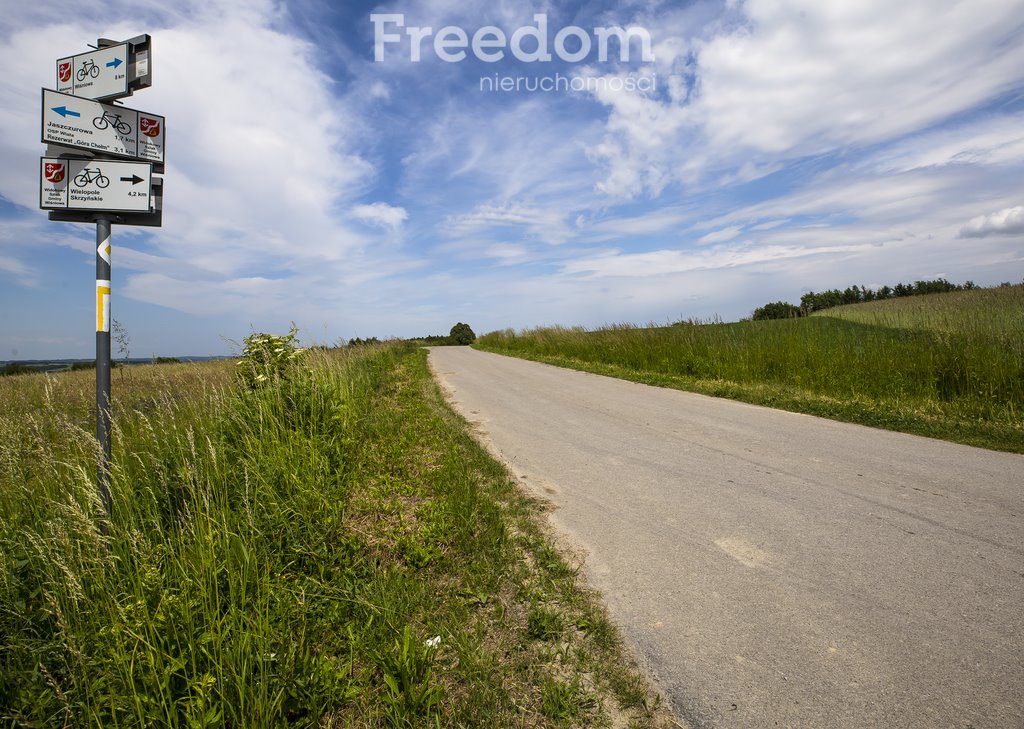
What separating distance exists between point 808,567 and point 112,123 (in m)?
5.11

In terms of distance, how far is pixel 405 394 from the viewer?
884 centimetres

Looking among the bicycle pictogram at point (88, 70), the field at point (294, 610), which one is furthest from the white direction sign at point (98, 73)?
the field at point (294, 610)

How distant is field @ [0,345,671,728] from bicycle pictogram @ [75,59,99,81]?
2205mm

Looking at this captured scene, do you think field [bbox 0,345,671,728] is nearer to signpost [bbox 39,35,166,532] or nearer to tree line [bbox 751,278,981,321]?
signpost [bbox 39,35,166,532]

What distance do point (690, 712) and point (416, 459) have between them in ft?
11.5

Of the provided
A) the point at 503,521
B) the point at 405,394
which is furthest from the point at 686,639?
the point at 405,394

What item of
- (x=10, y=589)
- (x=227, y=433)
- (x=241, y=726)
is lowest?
(x=241, y=726)

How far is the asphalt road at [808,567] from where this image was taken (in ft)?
6.38

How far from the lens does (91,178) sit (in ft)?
9.44

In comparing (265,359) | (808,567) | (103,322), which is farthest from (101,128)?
(808,567)

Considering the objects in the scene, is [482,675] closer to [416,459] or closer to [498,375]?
[416,459]

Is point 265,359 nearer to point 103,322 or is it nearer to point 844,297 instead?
point 103,322

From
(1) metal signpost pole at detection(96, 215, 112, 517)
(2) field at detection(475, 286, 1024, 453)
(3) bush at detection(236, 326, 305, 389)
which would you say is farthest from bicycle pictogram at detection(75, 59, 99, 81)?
(2) field at detection(475, 286, 1024, 453)

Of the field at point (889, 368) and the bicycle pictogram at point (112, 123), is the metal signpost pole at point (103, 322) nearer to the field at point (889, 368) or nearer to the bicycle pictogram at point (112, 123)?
the bicycle pictogram at point (112, 123)
